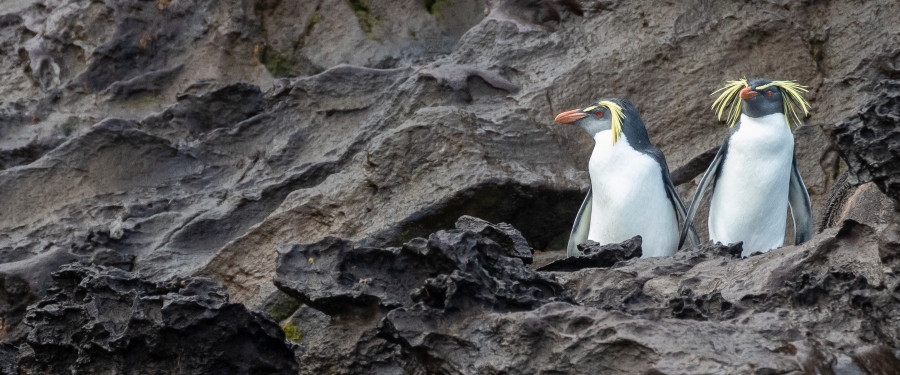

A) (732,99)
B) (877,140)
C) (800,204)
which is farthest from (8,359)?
(732,99)

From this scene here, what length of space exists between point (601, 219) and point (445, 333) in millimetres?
3327

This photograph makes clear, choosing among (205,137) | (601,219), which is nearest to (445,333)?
(601,219)

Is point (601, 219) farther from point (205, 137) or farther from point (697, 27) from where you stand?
point (205, 137)

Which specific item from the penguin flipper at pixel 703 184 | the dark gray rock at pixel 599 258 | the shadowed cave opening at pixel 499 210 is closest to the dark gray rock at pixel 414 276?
the dark gray rock at pixel 599 258

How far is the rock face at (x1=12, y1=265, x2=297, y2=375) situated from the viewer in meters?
4.28

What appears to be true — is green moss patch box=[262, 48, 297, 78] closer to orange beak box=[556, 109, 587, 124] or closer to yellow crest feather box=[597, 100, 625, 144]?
orange beak box=[556, 109, 587, 124]

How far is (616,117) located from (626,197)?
54 cm

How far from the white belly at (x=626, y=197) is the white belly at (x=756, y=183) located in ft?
1.33

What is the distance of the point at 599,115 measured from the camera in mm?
7234

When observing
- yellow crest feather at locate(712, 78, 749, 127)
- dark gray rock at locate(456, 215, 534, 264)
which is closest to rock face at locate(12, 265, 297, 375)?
dark gray rock at locate(456, 215, 534, 264)

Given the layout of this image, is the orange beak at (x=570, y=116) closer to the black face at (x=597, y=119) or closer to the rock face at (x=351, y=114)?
the black face at (x=597, y=119)

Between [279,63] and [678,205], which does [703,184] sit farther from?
[279,63]

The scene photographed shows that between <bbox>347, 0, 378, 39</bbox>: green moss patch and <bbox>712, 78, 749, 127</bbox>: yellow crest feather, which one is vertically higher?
<bbox>347, 0, 378, 39</bbox>: green moss patch

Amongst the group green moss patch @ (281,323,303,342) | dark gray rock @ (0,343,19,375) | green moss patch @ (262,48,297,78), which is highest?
green moss patch @ (262,48,297,78)
